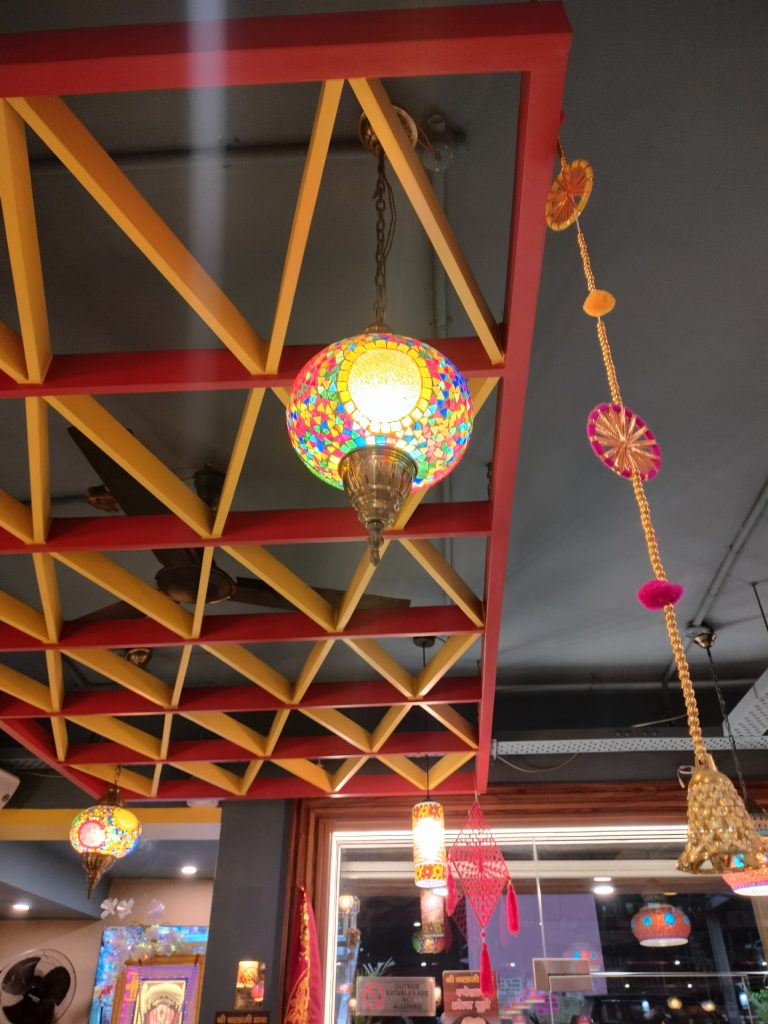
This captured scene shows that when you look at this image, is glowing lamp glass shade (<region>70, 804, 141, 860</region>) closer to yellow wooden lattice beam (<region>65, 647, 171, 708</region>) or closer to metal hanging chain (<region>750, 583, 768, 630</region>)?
yellow wooden lattice beam (<region>65, 647, 171, 708</region>)

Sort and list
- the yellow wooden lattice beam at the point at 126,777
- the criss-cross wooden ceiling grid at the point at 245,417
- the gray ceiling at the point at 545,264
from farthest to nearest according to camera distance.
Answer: the yellow wooden lattice beam at the point at 126,777
the gray ceiling at the point at 545,264
the criss-cross wooden ceiling grid at the point at 245,417

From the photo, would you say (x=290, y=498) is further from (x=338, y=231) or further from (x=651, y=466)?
(x=651, y=466)

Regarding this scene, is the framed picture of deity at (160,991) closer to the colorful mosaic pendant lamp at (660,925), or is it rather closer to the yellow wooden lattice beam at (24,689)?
the colorful mosaic pendant lamp at (660,925)

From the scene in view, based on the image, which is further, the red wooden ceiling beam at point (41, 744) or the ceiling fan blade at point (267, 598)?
the red wooden ceiling beam at point (41, 744)

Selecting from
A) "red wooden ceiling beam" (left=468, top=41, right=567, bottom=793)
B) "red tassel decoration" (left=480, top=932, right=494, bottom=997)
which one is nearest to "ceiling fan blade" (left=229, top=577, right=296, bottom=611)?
"red wooden ceiling beam" (left=468, top=41, right=567, bottom=793)

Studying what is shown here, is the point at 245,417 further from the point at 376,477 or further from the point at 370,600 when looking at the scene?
the point at 370,600

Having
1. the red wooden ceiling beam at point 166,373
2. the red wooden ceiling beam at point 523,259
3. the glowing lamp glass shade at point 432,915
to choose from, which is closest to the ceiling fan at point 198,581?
the red wooden ceiling beam at point 166,373

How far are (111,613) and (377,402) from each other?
2.92 meters

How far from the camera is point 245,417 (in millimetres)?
2799

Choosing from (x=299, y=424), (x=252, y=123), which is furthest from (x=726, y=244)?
(x=299, y=424)

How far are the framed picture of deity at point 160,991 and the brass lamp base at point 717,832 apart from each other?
780cm

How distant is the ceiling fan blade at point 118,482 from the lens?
10.2ft

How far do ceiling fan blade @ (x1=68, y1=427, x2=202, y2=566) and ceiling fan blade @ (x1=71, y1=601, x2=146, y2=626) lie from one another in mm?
729

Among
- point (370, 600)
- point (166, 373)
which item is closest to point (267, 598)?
point (370, 600)
